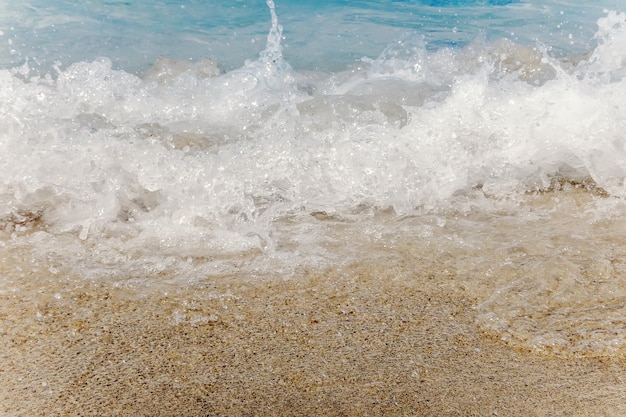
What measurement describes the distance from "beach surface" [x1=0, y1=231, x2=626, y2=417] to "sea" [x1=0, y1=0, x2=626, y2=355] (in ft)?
0.25

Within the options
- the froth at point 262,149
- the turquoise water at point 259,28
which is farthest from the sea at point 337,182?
the turquoise water at point 259,28

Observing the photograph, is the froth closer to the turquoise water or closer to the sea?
the sea

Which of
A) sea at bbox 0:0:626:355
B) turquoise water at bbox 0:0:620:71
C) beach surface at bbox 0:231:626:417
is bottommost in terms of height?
beach surface at bbox 0:231:626:417

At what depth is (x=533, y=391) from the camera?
1.68 meters

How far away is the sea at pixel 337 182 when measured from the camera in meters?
2.23

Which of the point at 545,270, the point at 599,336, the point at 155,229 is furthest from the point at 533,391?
the point at 155,229

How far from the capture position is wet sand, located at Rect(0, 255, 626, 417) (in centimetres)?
161

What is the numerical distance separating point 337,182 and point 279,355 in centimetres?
126

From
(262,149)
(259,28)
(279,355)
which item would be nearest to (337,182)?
(262,149)

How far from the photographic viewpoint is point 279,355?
180 cm

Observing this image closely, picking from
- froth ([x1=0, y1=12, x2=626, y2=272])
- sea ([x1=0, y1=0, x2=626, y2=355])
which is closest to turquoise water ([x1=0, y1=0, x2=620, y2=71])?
sea ([x1=0, y1=0, x2=626, y2=355])

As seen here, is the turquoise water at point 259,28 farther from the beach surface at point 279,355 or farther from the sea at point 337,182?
the beach surface at point 279,355

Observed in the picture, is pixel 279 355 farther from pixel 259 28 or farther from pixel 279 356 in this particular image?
pixel 259 28

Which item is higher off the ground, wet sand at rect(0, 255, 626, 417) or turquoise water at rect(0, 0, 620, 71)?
turquoise water at rect(0, 0, 620, 71)
